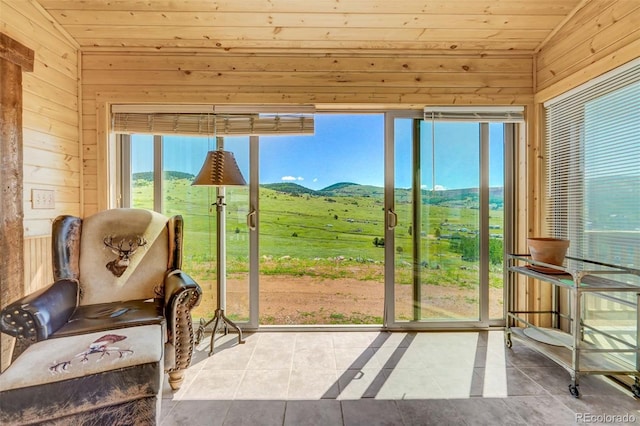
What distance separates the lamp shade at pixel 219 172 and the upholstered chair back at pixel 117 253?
0.37 meters

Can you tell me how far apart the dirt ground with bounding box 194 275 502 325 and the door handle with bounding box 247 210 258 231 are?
500 millimetres

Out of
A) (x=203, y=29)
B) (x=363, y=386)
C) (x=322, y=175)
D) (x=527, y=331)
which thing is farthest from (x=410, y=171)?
(x=203, y=29)

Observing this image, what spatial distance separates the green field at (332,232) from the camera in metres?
2.71

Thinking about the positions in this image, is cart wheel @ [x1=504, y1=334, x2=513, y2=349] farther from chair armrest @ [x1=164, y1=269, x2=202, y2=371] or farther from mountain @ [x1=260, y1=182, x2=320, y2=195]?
chair armrest @ [x1=164, y1=269, x2=202, y2=371]

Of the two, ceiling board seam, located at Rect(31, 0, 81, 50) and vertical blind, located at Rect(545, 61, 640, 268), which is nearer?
vertical blind, located at Rect(545, 61, 640, 268)

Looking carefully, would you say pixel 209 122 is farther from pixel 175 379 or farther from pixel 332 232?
pixel 175 379

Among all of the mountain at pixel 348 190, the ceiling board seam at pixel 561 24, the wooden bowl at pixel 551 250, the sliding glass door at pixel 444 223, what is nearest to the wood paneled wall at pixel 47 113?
the mountain at pixel 348 190

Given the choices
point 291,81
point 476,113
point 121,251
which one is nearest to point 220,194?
point 121,251

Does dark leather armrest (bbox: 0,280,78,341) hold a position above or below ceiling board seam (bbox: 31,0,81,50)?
below

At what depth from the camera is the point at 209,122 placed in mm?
2578

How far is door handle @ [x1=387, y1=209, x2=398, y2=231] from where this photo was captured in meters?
2.71

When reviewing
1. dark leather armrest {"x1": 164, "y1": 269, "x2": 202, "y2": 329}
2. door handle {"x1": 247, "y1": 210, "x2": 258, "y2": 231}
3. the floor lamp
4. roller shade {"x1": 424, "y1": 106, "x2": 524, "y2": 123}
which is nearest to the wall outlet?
the floor lamp

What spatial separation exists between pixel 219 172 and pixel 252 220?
0.62 metres

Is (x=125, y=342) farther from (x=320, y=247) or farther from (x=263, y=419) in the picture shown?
(x=320, y=247)
